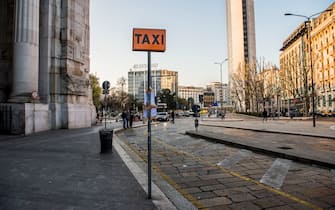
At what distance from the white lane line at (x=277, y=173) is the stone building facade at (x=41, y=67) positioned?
13.3 metres

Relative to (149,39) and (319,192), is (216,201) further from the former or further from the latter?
(149,39)

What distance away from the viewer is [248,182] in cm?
499

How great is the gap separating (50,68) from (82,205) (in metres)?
16.2

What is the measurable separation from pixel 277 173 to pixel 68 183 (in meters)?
4.89

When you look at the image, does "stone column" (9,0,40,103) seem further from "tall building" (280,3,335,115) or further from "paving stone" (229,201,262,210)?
"tall building" (280,3,335,115)

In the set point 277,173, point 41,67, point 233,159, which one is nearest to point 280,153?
point 233,159

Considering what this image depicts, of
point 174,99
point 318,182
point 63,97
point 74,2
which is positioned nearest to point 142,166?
point 318,182

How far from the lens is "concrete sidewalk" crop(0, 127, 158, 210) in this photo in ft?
12.3

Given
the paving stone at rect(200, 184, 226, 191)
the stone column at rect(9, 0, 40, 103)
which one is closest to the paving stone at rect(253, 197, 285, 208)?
the paving stone at rect(200, 184, 226, 191)

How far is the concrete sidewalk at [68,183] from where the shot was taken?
374cm

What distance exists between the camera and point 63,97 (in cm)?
1745

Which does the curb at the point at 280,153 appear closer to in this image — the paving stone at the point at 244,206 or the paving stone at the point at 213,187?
the paving stone at the point at 213,187

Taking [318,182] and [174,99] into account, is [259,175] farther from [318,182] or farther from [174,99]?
[174,99]

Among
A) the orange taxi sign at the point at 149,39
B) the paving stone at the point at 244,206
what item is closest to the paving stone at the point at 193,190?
the paving stone at the point at 244,206
